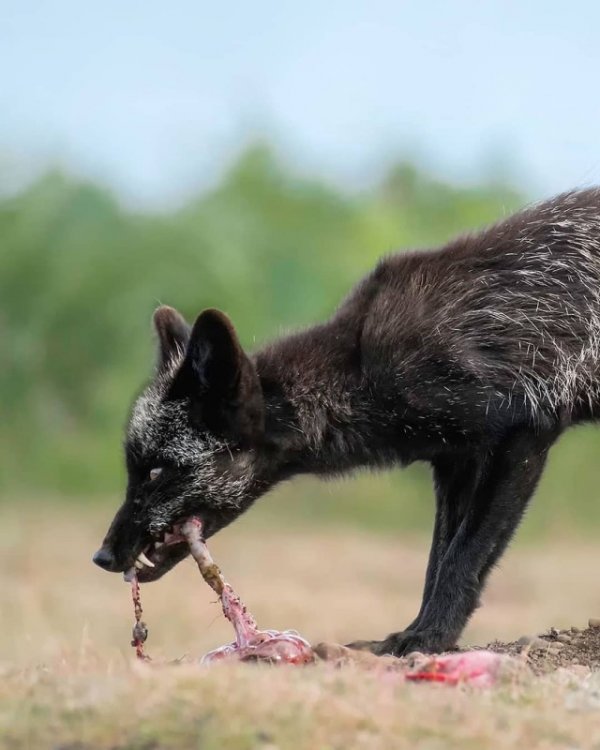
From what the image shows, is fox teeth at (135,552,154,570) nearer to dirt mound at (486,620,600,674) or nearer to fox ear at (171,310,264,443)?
fox ear at (171,310,264,443)

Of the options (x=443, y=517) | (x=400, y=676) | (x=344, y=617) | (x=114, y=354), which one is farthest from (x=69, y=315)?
(x=400, y=676)

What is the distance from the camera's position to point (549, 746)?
617 centimetres

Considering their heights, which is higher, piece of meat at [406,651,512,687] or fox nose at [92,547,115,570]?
fox nose at [92,547,115,570]

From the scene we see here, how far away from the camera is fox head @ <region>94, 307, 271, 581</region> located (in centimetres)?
986

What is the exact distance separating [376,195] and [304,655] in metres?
40.2

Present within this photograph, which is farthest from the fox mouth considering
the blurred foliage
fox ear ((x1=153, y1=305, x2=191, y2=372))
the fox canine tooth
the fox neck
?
A: the blurred foliage

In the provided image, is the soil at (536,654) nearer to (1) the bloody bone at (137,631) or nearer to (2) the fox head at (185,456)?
(1) the bloody bone at (137,631)

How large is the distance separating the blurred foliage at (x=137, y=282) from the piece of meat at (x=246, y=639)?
30.0 m

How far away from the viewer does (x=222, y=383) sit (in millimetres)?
9812

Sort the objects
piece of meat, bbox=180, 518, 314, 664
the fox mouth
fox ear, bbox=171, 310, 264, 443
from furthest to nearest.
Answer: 1. the fox mouth
2. fox ear, bbox=171, 310, 264, 443
3. piece of meat, bbox=180, 518, 314, 664

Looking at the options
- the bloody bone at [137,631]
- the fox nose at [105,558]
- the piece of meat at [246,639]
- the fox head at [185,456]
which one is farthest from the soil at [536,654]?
the fox nose at [105,558]

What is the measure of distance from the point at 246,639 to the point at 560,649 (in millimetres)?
2615

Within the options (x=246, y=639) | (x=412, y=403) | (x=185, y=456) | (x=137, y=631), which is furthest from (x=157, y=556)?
(x=412, y=403)

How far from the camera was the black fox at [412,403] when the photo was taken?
386 inches
